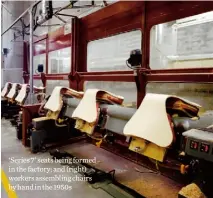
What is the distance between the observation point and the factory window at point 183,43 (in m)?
2.21

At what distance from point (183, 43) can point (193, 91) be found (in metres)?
0.55

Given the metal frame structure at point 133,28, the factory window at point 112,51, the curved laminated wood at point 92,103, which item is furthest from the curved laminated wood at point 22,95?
the curved laminated wood at point 92,103

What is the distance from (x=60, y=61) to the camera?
4953mm

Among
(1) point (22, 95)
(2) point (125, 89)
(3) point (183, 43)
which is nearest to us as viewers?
(3) point (183, 43)

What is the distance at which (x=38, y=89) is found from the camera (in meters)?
5.37

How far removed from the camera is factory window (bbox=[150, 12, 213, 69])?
221cm

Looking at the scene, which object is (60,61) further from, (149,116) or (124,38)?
(149,116)

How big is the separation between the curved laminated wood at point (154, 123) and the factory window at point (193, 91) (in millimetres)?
494

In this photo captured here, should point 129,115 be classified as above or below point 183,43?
below

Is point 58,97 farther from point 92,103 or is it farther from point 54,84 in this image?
point 54,84

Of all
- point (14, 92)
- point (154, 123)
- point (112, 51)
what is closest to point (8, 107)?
point (14, 92)

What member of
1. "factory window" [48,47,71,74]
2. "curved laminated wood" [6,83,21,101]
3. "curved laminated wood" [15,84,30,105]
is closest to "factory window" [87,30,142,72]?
"factory window" [48,47,71,74]

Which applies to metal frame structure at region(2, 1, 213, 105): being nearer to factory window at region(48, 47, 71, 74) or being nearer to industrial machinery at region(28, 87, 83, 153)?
factory window at region(48, 47, 71, 74)

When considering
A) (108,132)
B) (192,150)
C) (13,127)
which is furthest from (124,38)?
(13,127)
